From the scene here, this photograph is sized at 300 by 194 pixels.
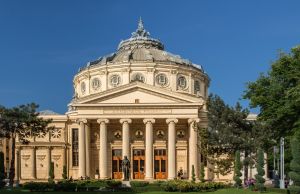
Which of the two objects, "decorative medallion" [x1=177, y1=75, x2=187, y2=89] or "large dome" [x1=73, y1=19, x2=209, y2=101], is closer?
"large dome" [x1=73, y1=19, x2=209, y2=101]

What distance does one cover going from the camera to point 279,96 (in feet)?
207

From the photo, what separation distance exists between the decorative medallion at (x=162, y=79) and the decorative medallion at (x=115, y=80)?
6.80 m


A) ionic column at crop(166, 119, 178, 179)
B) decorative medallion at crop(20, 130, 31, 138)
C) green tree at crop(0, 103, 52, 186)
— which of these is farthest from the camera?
ionic column at crop(166, 119, 178, 179)

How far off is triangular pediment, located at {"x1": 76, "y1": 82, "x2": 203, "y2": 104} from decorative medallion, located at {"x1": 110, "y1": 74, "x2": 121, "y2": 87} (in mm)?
14093

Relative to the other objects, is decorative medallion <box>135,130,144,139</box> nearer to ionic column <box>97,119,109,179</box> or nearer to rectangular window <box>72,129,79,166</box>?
ionic column <box>97,119,109,179</box>

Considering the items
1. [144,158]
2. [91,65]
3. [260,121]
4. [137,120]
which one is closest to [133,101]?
[137,120]

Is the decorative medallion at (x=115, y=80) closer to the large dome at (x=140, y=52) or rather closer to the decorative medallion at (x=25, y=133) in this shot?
the large dome at (x=140, y=52)

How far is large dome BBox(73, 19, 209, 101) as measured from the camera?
102 m

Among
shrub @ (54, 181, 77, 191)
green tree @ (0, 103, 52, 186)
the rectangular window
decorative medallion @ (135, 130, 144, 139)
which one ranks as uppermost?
green tree @ (0, 103, 52, 186)

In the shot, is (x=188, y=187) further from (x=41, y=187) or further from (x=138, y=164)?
(x=138, y=164)

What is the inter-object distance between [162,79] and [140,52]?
8.85 m

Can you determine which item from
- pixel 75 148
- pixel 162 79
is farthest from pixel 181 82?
pixel 75 148

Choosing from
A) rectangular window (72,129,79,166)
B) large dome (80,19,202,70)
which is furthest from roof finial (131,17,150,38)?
rectangular window (72,129,79,166)

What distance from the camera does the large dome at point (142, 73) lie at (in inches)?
4023
